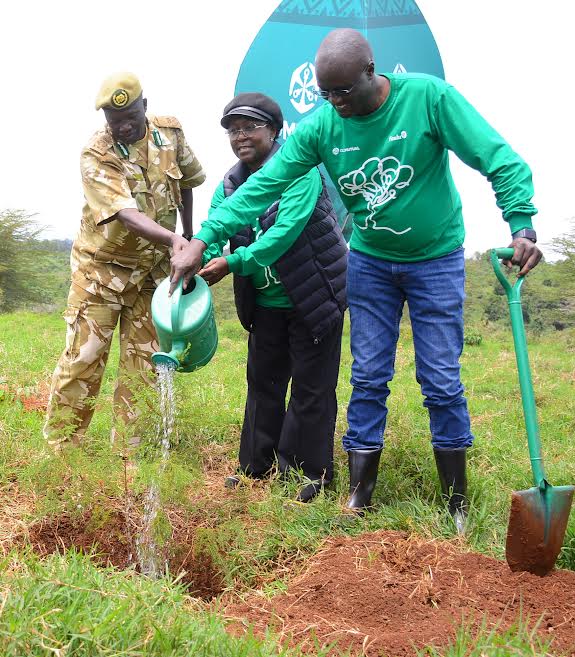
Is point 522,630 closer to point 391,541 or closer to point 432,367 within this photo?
point 391,541

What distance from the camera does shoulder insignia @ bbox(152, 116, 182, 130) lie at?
4125 millimetres

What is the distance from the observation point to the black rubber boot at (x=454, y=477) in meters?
3.47

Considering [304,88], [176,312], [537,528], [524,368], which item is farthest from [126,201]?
[304,88]

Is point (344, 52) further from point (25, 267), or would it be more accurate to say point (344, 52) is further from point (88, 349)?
point (25, 267)

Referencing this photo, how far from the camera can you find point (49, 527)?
3438 mm

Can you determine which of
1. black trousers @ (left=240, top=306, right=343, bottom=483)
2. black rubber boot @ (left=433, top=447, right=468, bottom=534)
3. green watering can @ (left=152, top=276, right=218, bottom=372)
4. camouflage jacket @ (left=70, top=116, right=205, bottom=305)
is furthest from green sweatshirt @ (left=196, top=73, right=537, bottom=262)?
black rubber boot @ (left=433, top=447, right=468, bottom=534)

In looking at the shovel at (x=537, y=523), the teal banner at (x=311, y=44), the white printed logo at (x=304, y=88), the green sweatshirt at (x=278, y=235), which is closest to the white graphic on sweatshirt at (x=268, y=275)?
the green sweatshirt at (x=278, y=235)

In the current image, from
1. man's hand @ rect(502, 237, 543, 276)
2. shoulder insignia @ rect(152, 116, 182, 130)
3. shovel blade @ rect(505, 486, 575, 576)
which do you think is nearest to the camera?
shovel blade @ rect(505, 486, 575, 576)

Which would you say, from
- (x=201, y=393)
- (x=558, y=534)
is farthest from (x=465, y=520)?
(x=201, y=393)

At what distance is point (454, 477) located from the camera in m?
3.49

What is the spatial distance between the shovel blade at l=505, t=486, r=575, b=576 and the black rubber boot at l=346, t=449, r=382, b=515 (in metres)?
0.86

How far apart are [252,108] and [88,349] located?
5.01ft

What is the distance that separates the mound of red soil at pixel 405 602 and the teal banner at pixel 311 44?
11.6 ft

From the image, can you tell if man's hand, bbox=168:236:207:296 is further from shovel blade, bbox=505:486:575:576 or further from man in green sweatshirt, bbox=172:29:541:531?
shovel blade, bbox=505:486:575:576
